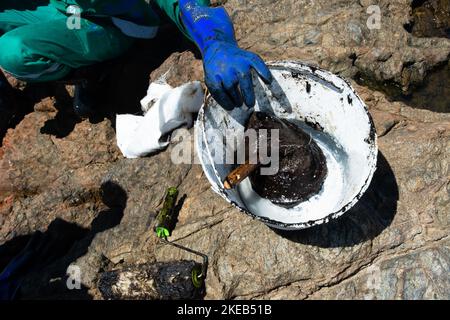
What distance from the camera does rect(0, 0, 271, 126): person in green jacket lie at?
7.72ft

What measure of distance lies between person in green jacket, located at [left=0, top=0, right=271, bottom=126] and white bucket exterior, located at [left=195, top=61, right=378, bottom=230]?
0.70ft

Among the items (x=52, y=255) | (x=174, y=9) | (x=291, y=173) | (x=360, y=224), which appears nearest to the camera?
(x=360, y=224)

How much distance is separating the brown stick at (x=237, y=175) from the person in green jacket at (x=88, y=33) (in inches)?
12.2

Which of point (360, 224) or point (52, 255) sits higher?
point (360, 224)

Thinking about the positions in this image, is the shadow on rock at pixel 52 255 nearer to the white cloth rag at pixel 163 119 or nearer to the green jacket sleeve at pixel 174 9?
the white cloth rag at pixel 163 119

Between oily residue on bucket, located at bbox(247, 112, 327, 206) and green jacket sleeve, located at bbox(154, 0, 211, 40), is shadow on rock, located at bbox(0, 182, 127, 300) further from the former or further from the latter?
green jacket sleeve, located at bbox(154, 0, 211, 40)

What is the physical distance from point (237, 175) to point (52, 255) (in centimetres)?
144

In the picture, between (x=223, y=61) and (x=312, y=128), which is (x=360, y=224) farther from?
(x=223, y=61)

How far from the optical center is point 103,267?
2.55 metres

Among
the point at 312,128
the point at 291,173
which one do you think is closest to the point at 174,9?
the point at 312,128

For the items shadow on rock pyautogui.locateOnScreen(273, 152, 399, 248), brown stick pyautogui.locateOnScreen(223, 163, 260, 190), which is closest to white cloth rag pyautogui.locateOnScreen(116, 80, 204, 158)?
brown stick pyautogui.locateOnScreen(223, 163, 260, 190)

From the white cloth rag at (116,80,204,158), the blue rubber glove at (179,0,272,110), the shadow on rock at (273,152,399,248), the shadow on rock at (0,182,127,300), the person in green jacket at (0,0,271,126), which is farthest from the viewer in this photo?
the white cloth rag at (116,80,204,158)

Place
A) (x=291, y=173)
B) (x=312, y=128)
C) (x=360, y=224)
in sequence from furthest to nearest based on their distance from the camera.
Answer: (x=312, y=128)
(x=291, y=173)
(x=360, y=224)

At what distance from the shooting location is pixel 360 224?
2262mm
